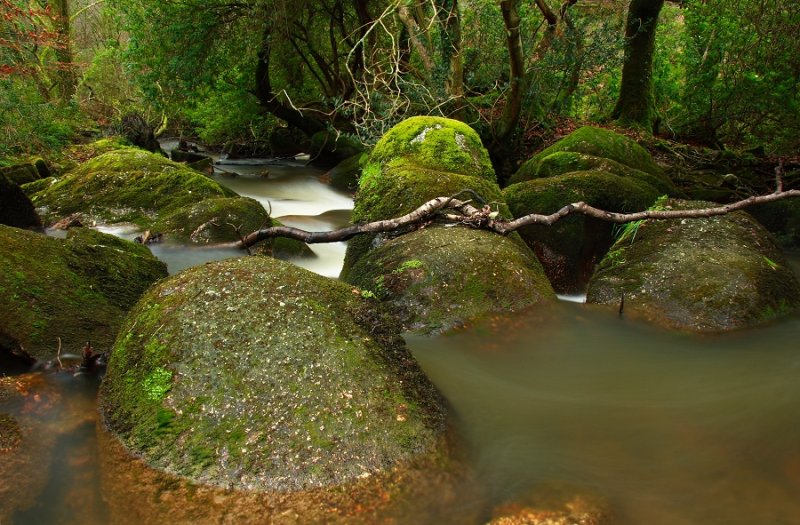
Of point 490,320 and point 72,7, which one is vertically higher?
point 72,7

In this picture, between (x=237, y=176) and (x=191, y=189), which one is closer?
(x=191, y=189)

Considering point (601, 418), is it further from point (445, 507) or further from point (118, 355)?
point (118, 355)

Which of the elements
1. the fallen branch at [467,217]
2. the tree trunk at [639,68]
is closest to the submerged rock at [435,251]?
the fallen branch at [467,217]

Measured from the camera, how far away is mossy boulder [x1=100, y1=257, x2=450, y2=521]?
2289mm

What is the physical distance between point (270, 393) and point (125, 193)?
635 cm

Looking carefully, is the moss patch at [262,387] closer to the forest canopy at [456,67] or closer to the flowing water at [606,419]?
the flowing water at [606,419]

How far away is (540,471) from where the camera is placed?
2693mm

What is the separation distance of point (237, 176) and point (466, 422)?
459 inches

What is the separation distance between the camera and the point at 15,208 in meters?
6.22

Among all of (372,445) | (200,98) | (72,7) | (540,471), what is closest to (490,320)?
(540,471)

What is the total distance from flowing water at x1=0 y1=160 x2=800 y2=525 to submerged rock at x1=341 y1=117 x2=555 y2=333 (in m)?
0.22

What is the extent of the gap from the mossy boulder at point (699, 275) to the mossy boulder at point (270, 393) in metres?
2.66

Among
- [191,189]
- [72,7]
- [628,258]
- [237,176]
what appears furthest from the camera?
[72,7]

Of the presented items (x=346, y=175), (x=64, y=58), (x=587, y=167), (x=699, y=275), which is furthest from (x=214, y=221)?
(x=64, y=58)
